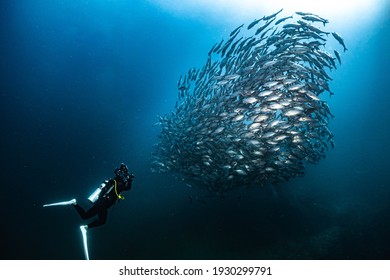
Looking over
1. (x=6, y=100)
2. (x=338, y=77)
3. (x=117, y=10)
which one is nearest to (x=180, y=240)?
(x=6, y=100)

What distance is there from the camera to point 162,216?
48.8 feet

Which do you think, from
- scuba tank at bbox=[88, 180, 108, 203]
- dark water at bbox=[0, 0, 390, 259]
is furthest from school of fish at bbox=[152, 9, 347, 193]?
scuba tank at bbox=[88, 180, 108, 203]

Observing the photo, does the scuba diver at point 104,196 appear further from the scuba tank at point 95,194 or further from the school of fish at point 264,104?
the school of fish at point 264,104

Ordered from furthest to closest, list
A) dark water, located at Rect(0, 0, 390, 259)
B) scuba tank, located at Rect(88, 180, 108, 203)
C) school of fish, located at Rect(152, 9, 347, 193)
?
dark water, located at Rect(0, 0, 390, 259) < school of fish, located at Rect(152, 9, 347, 193) < scuba tank, located at Rect(88, 180, 108, 203)

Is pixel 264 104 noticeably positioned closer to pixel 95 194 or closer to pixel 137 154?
pixel 95 194

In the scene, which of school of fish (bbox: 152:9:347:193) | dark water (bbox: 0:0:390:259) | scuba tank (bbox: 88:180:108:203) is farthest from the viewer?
dark water (bbox: 0:0:390:259)

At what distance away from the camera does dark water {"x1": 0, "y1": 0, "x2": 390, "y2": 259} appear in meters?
12.1

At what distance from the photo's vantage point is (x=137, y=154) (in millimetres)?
22234

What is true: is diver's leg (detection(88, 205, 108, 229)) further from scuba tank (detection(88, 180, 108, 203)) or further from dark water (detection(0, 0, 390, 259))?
dark water (detection(0, 0, 390, 259))

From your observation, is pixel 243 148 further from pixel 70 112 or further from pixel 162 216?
pixel 70 112

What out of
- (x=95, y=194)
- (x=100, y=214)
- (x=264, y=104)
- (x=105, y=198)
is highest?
(x=264, y=104)

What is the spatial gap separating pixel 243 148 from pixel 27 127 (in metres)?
21.5

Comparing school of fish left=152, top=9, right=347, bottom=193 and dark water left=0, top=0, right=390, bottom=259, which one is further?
dark water left=0, top=0, right=390, bottom=259

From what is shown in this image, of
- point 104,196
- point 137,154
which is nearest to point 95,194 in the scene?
point 104,196
